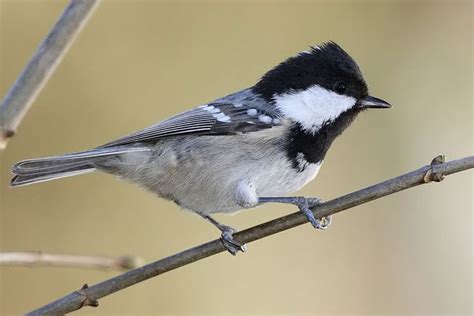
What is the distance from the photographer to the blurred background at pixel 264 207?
13.1 ft

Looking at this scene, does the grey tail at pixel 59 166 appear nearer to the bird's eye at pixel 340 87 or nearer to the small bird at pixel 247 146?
the small bird at pixel 247 146

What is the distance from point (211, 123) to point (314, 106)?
1.38 ft

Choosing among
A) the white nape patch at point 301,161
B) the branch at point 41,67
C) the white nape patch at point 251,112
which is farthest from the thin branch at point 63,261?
the white nape patch at point 251,112

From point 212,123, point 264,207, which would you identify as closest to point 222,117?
point 212,123

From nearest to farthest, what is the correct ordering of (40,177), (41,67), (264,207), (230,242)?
(41,67) → (230,242) → (40,177) → (264,207)

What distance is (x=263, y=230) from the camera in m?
2.00

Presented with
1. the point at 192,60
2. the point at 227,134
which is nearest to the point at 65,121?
the point at 192,60

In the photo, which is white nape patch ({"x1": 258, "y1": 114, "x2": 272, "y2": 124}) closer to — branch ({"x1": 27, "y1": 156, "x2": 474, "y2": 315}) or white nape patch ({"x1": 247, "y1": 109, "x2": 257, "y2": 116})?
white nape patch ({"x1": 247, "y1": 109, "x2": 257, "y2": 116})

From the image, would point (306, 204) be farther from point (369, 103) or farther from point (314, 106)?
point (369, 103)

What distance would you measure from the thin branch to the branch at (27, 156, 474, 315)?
86 mm

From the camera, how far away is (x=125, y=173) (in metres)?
2.72

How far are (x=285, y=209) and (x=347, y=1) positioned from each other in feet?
5.37

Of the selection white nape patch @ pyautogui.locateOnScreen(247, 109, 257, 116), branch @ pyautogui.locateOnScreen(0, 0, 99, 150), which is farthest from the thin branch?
white nape patch @ pyautogui.locateOnScreen(247, 109, 257, 116)

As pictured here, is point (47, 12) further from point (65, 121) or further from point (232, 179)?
point (232, 179)
